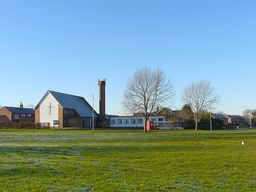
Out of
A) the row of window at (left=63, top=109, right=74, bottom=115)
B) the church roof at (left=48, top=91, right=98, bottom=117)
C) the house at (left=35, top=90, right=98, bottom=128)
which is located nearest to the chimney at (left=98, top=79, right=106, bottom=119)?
the church roof at (left=48, top=91, right=98, bottom=117)

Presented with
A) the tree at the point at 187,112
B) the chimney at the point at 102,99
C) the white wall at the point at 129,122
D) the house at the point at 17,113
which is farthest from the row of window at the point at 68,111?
the tree at the point at 187,112

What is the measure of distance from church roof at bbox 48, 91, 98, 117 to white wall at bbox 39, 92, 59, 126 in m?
1.47

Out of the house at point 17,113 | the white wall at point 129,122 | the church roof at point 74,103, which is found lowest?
the white wall at point 129,122

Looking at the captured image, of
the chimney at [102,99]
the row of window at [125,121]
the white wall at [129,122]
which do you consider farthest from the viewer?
the chimney at [102,99]

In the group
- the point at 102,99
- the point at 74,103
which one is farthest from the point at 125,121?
the point at 74,103

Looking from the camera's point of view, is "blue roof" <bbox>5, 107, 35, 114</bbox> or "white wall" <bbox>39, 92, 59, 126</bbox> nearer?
"white wall" <bbox>39, 92, 59, 126</bbox>

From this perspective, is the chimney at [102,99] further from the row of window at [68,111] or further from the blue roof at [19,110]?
the blue roof at [19,110]

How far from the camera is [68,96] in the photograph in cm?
7988

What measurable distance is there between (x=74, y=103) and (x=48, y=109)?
30.5 feet

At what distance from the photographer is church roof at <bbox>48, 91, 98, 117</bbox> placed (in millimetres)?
72375

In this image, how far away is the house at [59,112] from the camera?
230 feet

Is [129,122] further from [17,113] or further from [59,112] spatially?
[17,113]

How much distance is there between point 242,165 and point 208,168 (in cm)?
171

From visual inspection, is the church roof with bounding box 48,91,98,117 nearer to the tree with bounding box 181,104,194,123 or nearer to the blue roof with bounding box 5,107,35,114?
the blue roof with bounding box 5,107,35,114
